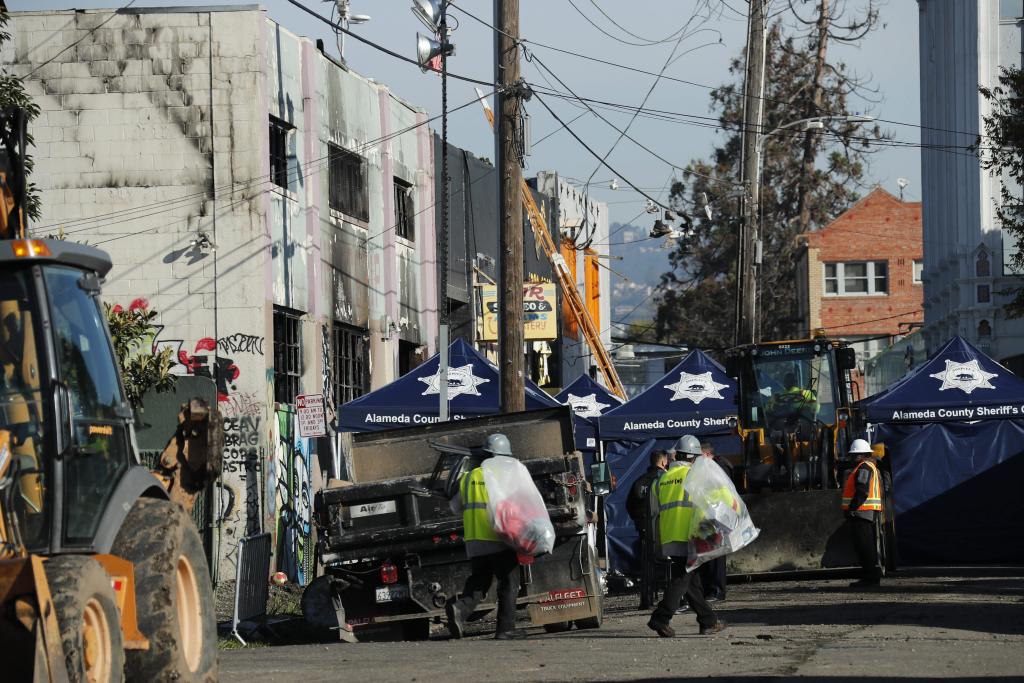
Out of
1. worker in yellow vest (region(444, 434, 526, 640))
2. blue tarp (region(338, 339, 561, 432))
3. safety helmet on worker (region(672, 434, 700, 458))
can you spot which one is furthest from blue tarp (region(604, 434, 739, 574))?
worker in yellow vest (region(444, 434, 526, 640))

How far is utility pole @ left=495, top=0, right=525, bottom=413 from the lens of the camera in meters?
20.0

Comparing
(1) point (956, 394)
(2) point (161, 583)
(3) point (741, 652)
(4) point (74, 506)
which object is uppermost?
(4) point (74, 506)

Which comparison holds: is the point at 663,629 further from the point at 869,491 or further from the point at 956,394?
the point at 956,394

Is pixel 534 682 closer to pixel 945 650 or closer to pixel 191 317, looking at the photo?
pixel 945 650

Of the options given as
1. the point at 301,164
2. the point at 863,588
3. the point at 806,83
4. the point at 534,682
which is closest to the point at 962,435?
the point at 863,588

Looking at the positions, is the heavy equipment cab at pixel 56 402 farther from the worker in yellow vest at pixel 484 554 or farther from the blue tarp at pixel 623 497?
the blue tarp at pixel 623 497

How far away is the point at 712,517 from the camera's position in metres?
13.9

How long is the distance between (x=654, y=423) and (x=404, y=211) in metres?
8.47

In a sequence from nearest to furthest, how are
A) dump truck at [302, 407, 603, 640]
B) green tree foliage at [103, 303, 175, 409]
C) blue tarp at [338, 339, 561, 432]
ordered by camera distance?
dump truck at [302, 407, 603, 640], green tree foliage at [103, 303, 175, 409], blue tarp at [338, 339, 561, 432]

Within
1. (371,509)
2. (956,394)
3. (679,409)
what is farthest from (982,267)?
(371,509)

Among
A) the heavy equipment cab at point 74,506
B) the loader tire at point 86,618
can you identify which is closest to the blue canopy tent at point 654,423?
the heavy equipment cab at point 74,506

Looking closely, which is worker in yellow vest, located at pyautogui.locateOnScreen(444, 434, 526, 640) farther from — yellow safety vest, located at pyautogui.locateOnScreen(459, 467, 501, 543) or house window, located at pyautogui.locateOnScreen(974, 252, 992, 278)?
house window, located at pyautogui.locateOnScreen(974, 252, 992, 278)

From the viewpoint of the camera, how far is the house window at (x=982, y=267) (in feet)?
137

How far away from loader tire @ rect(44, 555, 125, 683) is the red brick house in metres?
58.8
